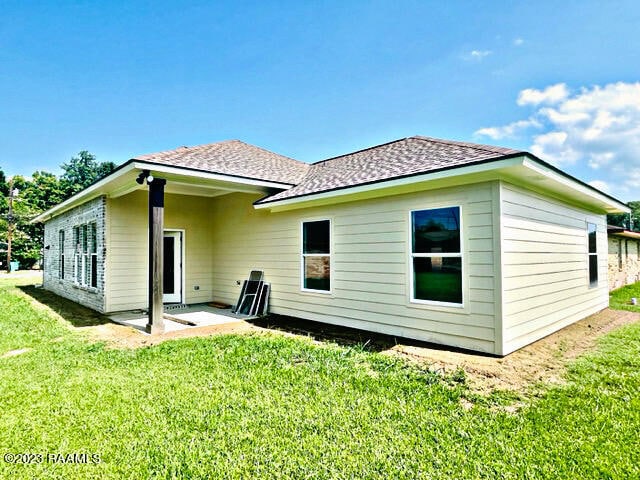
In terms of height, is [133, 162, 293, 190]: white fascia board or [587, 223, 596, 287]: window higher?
[133, 162, 293, 190]: white fascia board

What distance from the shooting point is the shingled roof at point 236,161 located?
718cm

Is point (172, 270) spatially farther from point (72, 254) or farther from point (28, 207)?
point (28, 207)

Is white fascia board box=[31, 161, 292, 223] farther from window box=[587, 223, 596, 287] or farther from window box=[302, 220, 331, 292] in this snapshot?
window box=[587, 223, 596, 287]

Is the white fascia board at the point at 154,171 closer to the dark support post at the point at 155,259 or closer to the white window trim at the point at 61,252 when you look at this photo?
the dark support post at the point at 155,259

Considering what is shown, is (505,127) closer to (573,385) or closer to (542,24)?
(542,24)

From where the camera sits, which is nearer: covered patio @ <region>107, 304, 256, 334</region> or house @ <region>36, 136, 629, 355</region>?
house @ <region>36, 136, 629, 355</region>

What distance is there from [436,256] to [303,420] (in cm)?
347

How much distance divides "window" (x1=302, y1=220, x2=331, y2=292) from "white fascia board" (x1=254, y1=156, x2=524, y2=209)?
648mm

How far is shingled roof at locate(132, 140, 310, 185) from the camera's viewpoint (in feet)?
23.5

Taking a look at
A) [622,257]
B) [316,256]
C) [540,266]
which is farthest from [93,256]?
[622,257]

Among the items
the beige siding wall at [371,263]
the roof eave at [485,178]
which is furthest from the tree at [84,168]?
the roof eave at [485,178]

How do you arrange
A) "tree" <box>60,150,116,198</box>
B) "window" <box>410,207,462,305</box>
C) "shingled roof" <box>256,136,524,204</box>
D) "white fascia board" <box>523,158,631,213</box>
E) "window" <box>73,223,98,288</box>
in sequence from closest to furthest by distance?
"white fascia board" <box>523,158,631,213</box> < "window" <box>410,207,462,305</box> < "shingled roof" <box>256,136,524,204</box> < "window" <box>73,223,98,288</box> < "tree" <box>60,150,116,198</box>

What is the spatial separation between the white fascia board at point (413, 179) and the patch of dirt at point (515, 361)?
2.53 metres

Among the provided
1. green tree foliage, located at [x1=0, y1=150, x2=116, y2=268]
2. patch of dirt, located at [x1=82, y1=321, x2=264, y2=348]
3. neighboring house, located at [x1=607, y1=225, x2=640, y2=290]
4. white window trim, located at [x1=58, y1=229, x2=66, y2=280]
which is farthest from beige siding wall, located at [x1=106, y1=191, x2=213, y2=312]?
neighboring house, located at [x1=607, y1=225, x2=640, y2=290]
